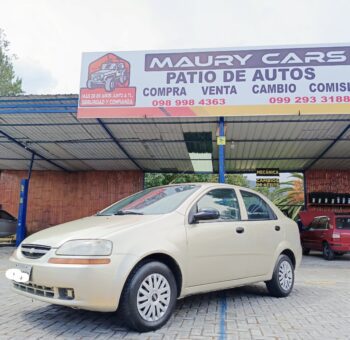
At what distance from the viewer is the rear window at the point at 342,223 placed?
11.8 metres

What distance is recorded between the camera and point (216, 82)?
32.6ft

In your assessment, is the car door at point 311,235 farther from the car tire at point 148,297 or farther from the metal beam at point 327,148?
the car tire at point 148,297

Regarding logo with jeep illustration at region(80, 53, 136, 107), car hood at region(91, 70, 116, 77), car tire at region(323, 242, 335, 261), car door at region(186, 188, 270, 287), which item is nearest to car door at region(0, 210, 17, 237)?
logo with jeep illustration at region(80, 53, 136, 107)

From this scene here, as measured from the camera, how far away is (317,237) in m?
12.9

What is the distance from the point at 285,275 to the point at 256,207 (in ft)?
3.75

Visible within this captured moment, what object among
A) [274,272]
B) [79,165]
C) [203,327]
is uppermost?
[79,165]

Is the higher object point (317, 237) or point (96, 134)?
point (96, 134)

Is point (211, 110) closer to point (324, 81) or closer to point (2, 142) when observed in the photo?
point (324, 81)

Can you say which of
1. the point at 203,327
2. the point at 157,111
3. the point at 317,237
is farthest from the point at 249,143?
the point at 203,327

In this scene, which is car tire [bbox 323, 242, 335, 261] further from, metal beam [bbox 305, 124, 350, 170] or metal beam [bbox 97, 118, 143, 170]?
metal beam [bbox 97, 118, 143, 170]

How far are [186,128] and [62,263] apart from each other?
8941 millimetres

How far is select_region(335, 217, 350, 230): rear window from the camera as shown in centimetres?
1178

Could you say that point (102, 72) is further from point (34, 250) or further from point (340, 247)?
point (340, 247)

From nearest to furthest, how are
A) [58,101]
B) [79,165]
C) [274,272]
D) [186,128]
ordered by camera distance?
1. [274,272]
2. [58,101]
3. [186,128]
4. [79,165]
